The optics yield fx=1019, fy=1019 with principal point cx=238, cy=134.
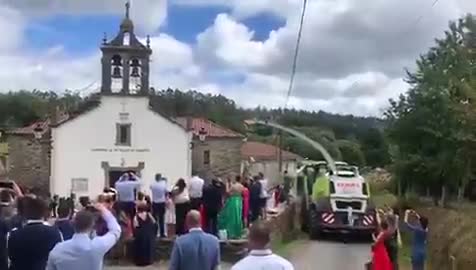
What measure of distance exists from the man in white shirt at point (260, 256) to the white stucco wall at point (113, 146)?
4949 centimetres

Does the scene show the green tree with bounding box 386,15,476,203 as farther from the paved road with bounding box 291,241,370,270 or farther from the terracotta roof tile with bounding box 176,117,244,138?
the terracotta roof tile with bounding box 176,117,244,138

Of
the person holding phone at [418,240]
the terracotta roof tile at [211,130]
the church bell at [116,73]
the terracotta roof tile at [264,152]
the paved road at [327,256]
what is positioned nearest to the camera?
the person holding phone at [418,240]

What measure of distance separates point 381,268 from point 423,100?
2784cm

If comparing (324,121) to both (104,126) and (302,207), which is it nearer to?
(104,126)

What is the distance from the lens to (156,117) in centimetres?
5825

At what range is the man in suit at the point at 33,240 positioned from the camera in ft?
28.5

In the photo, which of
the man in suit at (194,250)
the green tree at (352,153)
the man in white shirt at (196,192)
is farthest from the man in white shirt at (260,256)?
the green tree at (352,153)

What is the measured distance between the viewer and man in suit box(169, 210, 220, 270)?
9992 millimetres

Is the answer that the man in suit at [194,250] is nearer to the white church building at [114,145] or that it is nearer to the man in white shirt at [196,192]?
the man in white shirt at [196,192]

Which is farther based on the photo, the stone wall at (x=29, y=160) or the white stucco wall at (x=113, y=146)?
the stone wall at (x=29, y=160)

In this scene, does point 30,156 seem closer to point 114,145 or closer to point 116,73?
point 114,145

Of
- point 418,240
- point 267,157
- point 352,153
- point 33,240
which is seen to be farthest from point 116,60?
point 33,240

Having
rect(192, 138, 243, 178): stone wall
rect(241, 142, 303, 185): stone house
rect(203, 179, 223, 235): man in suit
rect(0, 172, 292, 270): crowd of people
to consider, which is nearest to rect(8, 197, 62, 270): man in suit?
rect(0, 172, 292, 270): crowd of people

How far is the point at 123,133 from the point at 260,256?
51230 mm
